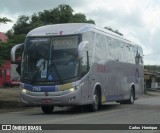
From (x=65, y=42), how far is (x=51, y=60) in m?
0.95

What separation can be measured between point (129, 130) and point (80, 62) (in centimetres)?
670

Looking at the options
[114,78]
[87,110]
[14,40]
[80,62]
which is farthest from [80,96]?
[14,40]

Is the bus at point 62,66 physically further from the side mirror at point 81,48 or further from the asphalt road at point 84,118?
the asphalt road at point 84,118

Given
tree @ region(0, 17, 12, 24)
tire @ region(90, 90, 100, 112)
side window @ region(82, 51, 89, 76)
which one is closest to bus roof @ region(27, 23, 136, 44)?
side window @ region(82, 51, 89, 76)

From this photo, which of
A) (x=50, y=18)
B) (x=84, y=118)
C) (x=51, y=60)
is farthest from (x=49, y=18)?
(x=84, y=118)

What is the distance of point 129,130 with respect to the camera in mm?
13281

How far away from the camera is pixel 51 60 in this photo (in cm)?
1962

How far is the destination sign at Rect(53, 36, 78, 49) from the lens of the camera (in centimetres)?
1964

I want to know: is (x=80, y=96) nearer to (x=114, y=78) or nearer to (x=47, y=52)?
(x=47, y=52)

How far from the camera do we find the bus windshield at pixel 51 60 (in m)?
19.4

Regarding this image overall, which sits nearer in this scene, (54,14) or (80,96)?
(80,96)

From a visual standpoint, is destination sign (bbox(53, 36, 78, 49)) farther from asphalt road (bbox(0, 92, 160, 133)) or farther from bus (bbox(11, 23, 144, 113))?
asphalt road (bbox(0, 92, 160, 133))

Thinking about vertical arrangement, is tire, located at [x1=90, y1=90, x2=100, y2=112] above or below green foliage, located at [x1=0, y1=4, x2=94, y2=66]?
below

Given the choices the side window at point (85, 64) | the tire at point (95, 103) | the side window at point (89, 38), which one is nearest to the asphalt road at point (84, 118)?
the tire at point (95, 103)
